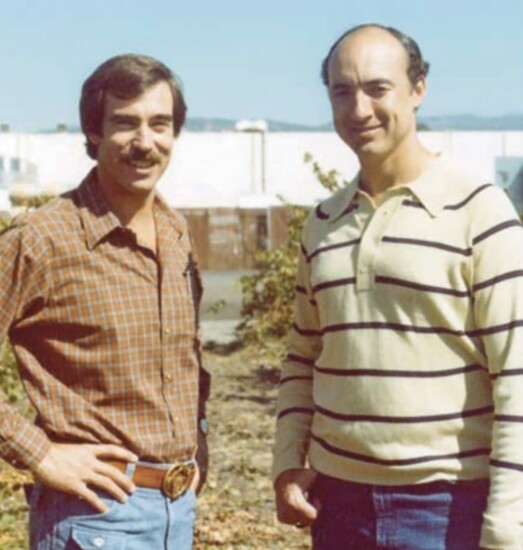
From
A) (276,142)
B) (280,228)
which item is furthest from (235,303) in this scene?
(276,142)

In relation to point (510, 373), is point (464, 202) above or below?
above

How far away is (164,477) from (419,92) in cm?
113

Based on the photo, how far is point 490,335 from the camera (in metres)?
2.96

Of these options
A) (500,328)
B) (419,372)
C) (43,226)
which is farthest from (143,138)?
(500,328)

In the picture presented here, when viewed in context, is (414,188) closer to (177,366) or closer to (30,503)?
(177,366)

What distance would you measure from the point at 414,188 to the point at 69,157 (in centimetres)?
5760

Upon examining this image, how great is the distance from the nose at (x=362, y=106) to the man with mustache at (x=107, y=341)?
0.54 metres

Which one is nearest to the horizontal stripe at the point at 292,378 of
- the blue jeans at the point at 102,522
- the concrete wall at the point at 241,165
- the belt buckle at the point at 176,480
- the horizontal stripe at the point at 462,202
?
the belt buckle at the point at 176,480

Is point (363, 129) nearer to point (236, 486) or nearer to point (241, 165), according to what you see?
point (236, 486)

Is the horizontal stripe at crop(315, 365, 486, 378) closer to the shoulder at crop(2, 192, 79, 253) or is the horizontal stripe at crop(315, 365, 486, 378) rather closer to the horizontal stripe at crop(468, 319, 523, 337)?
the horizontal stripe at crop(468, 319, 523, 337)

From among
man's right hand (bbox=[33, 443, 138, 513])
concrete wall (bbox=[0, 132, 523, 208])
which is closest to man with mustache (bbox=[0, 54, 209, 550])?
man's right hand (bbox=[33, 443, 138, 513])

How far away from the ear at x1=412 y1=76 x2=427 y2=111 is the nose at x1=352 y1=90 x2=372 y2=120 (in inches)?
5.3

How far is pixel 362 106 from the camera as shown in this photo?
10.3 ft

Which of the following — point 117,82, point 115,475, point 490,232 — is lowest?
point 115,475
